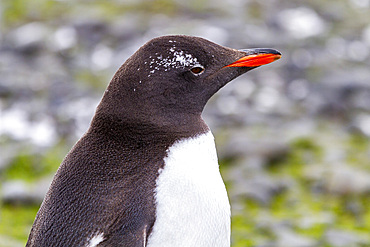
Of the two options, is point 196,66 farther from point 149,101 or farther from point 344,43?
point 344,43

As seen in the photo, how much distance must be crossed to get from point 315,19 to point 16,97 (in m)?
4.72

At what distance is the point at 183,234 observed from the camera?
2.83m

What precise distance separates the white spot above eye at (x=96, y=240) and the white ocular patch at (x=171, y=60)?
2.45 feet

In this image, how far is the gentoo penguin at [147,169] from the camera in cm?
272

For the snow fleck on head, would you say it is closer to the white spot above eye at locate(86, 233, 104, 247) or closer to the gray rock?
the white spot above eye at locate(86, 233, 104, 247)

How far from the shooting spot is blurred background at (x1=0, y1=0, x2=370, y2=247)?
214 inches

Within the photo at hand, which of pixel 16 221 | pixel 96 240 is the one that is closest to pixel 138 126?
pixel 96 240

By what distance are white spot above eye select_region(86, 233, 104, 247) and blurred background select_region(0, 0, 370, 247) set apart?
224 centimetres

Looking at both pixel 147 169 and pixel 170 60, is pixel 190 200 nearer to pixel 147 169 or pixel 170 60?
pixel 147 169

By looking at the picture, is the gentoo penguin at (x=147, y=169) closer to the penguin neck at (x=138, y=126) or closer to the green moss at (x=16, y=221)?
the penguin neck at (x=138, y=126)

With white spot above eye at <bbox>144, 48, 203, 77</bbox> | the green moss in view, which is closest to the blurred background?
the green moss

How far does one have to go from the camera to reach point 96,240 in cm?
268

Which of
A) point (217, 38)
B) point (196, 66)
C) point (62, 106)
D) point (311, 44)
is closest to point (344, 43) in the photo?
point (311, 44)

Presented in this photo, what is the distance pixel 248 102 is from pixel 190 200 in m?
4.91
